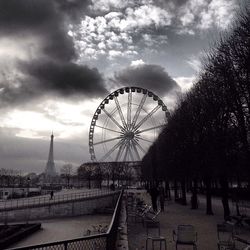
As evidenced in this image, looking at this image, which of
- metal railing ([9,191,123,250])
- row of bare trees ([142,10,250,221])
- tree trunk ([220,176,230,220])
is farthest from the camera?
tree trunk ([220,176,230,220])

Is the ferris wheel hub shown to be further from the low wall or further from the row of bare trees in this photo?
the row of bare trees

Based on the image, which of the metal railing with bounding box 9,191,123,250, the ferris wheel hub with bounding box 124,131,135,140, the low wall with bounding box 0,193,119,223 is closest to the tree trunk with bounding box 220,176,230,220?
the metal railing with bounding box 9,191,123,250

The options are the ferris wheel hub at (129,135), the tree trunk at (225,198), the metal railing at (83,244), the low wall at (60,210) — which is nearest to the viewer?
the metal railing at (83,244)

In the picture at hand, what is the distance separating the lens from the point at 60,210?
2271 inches

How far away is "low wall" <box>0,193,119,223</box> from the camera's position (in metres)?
53.1

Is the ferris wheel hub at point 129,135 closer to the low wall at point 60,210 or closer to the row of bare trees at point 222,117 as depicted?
the low wall at point 60,210

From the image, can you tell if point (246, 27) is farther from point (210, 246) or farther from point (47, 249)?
point (47, 249)

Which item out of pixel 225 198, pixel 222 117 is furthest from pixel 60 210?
pixel 222 117

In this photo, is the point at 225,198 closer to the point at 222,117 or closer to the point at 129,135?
the point at 222,117

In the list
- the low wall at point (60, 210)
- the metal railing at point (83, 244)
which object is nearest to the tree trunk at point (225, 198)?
the metal railing at point (83, 244)

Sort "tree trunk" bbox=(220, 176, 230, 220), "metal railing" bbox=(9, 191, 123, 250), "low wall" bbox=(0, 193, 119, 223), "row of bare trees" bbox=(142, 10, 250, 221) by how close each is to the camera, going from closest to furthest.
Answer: "metal railing" bbox=(9, 191, 123, 250), "row of bare trees" bbox=(142, 10, 250, 221), "tree trunk" bbox=(220, 176, 230, 220), "low wall" bbox=(0, 193, 119, 223)

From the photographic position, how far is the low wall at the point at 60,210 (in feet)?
174

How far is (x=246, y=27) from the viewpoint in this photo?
64.2ft

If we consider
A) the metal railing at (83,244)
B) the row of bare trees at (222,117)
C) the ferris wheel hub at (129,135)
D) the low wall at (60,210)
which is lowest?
the metal railing at (83,244)
